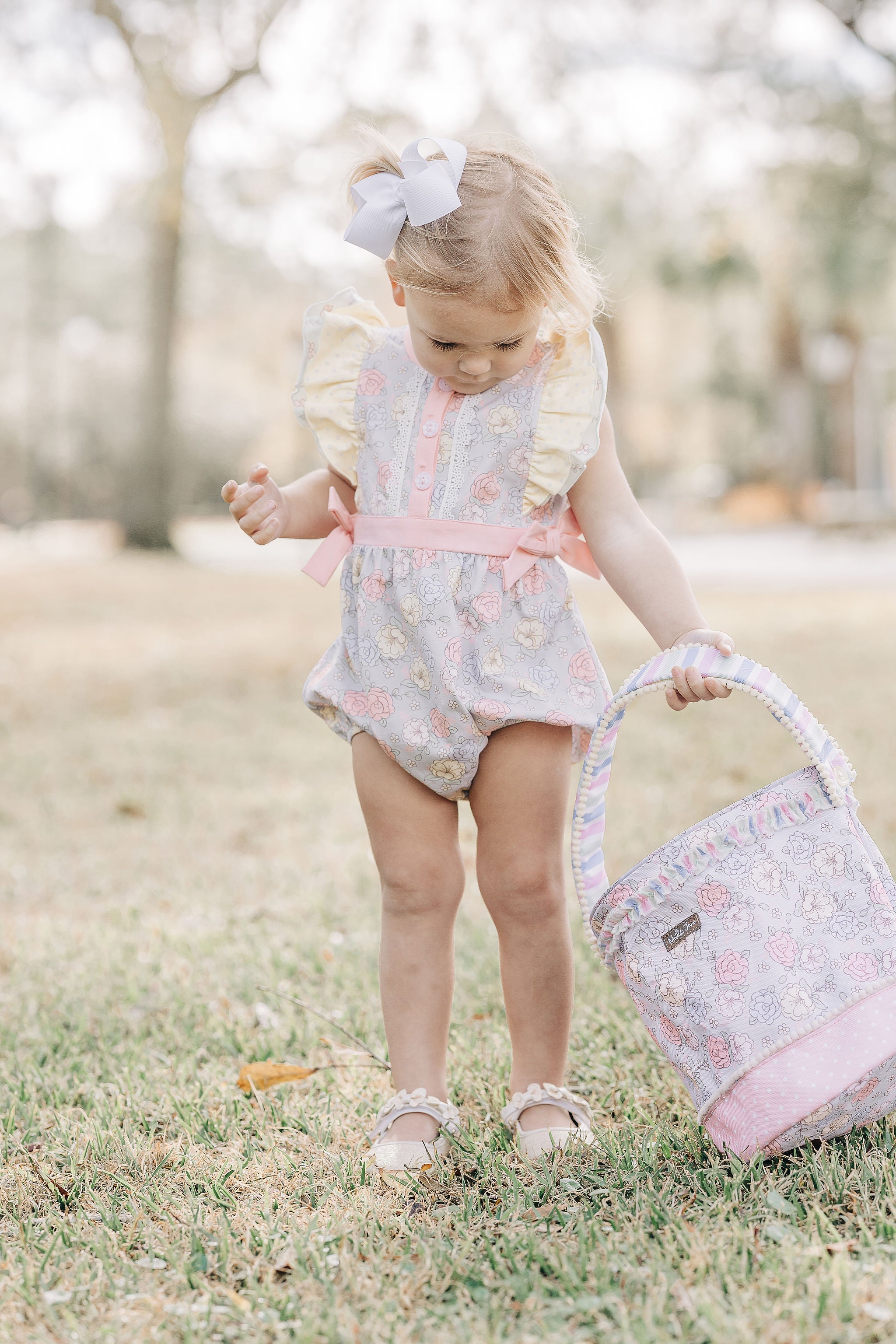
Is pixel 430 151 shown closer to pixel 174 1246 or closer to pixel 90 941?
pixel 174 1246

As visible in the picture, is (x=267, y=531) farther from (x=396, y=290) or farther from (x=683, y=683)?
(x=683, y=683)

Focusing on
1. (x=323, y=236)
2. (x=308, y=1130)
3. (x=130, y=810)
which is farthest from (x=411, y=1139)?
(x=323, y=236)

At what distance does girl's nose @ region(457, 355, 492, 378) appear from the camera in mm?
1984

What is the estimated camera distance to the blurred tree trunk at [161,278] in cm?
1292

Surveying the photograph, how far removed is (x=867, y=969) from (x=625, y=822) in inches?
82.1

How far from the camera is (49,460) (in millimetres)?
28578

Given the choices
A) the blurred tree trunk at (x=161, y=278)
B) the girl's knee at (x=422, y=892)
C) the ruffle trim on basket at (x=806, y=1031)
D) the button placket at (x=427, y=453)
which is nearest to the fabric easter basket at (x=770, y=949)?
the ruffle trim on basket at (x=806, y=1031)

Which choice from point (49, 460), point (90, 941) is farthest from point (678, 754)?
point (49, 460)

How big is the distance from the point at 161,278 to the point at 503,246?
13937mm

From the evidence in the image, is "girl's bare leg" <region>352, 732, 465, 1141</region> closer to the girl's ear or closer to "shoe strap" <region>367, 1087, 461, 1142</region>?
"shoe strap" <region>367, 1087, 461, 1142</region>

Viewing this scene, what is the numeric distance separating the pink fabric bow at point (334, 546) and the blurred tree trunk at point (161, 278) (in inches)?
482

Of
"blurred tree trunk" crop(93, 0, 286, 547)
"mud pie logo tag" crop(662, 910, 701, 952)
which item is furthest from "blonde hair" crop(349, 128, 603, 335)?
"blurred tree trunk" crop(93, 0, 286, 547)

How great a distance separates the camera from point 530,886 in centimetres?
207

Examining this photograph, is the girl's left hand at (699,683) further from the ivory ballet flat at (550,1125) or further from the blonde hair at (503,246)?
the ivory ballet flat at (550,1125)
